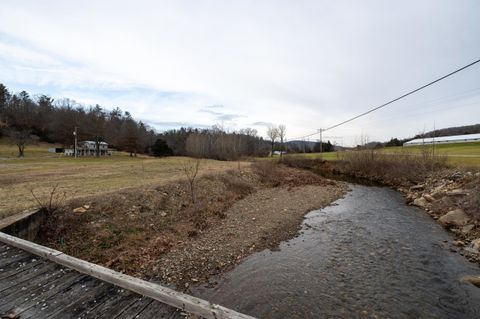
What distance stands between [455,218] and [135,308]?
1334 cm

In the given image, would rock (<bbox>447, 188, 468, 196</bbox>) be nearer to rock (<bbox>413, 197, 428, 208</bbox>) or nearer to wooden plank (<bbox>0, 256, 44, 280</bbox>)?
rock (<bbox>413, 197, 428, 208</bbox>)

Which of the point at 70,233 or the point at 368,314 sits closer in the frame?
the point at 368,314

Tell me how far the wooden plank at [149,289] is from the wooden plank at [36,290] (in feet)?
0.82

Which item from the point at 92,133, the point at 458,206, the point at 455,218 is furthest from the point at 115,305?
the point at 92,133

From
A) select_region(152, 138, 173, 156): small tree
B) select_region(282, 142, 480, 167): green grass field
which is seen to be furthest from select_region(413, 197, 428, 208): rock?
select_region(152, 138, 173, 156): small tree

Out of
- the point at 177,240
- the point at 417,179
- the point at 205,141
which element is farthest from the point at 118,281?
the point at 205,141

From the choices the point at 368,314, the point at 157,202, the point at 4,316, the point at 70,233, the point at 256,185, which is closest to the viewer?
the point at 4,316

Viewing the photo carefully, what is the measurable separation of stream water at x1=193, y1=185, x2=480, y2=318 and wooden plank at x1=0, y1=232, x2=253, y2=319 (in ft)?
7.22

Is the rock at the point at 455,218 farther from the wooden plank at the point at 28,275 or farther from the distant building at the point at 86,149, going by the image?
the distant building at the point at 86,149

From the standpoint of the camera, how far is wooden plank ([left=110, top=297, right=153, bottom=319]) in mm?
3508

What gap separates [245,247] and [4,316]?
6.29 m

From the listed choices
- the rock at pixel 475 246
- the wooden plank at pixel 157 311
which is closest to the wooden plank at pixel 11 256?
the wooden plank at pixel 157 311

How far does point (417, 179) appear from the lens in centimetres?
2220

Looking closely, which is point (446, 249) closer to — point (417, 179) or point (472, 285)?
point (472, 285)
